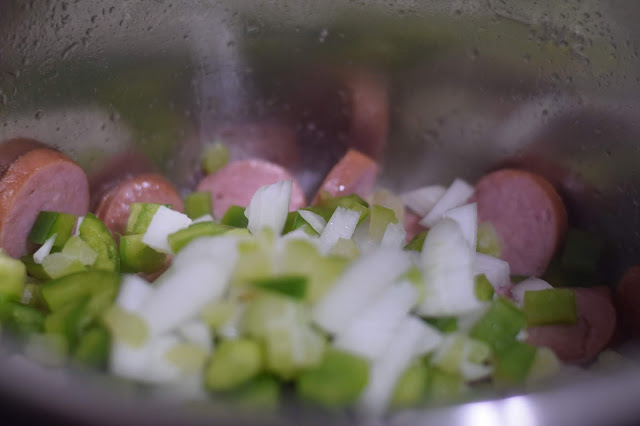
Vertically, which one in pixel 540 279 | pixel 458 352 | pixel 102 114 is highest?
pixel 102 114

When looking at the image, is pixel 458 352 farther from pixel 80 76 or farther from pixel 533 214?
pixel 80 76

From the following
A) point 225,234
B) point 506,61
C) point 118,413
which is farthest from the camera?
point 506,61

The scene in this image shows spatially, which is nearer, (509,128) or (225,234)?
(225,234)

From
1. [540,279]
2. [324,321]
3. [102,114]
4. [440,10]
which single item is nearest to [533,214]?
[540,279]

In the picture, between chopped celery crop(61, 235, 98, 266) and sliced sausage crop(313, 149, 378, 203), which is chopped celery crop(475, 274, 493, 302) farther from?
chopped celery crop(61, 235, 98, 266)

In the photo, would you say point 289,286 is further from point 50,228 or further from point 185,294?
point 50,228

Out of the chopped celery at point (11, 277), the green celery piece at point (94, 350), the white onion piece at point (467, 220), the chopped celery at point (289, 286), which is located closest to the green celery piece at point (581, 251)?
the white onion piece at point (467, 220)

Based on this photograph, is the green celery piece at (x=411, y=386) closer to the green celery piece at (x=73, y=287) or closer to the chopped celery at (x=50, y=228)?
the green celery piece at (x=73, y=287)

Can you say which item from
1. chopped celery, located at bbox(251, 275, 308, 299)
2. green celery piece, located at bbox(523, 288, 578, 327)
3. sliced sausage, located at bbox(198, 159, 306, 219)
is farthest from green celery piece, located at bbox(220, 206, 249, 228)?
green celery piece, located at bbox(523, 288, 578, 327)

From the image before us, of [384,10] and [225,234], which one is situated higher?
[384,10]

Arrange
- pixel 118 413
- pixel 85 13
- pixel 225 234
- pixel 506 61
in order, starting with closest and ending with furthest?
1. pixel 118 413
2. pixel 225 234
3. pixel 85 13
4. pixel 506 61
